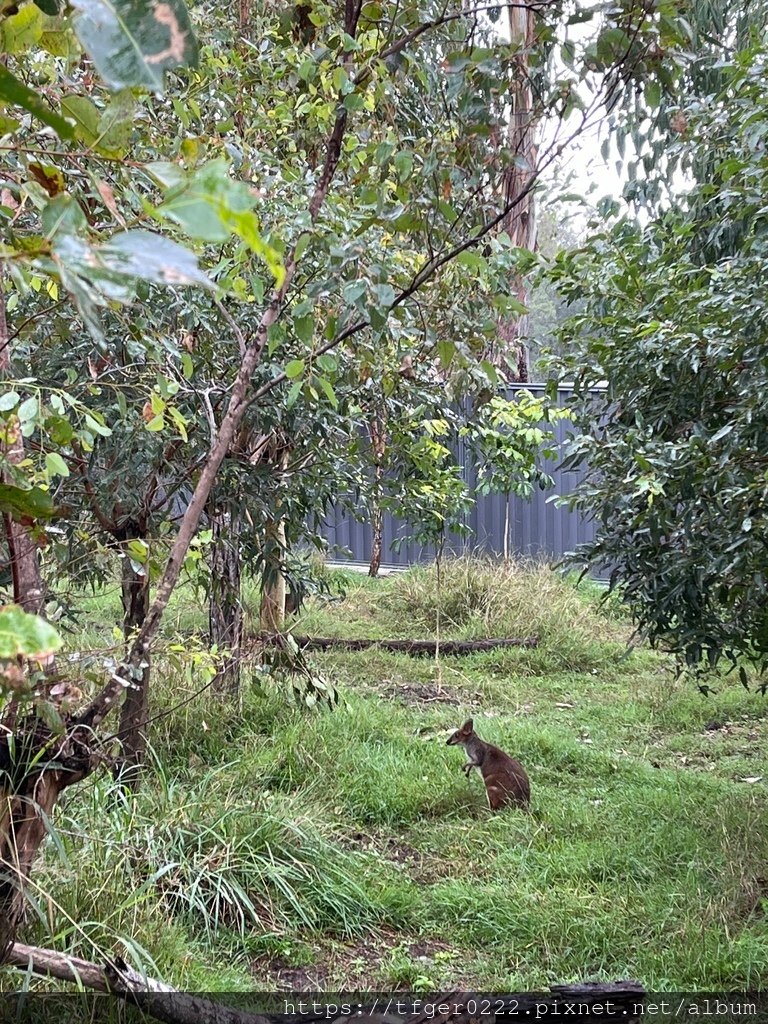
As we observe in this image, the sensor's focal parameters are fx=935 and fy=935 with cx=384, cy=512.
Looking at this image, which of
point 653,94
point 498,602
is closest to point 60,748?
point 653,94

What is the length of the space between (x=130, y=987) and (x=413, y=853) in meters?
2.05

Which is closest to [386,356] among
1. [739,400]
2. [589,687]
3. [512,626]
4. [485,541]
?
[739,400]

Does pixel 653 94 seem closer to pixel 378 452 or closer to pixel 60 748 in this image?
pixel 60 748

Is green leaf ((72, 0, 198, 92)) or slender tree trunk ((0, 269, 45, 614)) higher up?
green leaf ((72, 0, 198, 92))

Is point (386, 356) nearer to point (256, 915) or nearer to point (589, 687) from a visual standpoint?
point (256, 915)

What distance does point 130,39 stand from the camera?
600 mm

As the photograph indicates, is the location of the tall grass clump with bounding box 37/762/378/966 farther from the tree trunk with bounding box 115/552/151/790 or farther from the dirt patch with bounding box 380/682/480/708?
the dirt patch with bounding box 380/682/480/708

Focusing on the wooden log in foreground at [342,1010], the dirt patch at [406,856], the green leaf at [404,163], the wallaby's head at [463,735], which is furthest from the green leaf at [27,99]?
the wallaby's head at [463,735]

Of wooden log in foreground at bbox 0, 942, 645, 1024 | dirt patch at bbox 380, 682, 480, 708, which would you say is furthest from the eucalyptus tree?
dirt patch at bbox 380, 682, 480, 708

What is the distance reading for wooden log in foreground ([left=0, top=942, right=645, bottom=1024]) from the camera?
226cm

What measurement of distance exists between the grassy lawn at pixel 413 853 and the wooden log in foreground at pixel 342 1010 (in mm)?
198

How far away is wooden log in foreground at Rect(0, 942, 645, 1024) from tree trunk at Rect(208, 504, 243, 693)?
162 centimetres

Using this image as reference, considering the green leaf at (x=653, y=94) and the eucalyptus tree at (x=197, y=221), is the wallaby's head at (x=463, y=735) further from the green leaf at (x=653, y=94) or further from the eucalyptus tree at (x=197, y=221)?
the green leaf at (x=653, y=94)

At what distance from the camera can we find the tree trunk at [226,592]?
448cm
